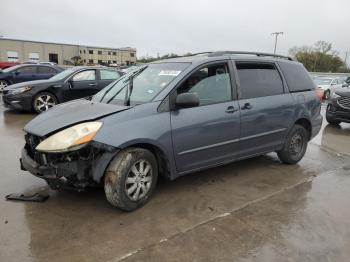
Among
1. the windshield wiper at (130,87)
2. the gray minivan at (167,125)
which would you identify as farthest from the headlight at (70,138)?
the windshield wiper at (130,87)

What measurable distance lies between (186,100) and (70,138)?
4.44 feet

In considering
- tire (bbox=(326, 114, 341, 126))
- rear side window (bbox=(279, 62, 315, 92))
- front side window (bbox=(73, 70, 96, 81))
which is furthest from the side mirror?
tire (bbox=(326, 114, 341, 126))

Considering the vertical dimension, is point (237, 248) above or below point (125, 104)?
below

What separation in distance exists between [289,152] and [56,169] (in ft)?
12.4

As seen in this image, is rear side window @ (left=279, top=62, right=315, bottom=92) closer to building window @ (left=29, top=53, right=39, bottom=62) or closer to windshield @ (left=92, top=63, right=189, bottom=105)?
windshield @ (left=92, top=63, right=189, bottom=105)

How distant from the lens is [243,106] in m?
4.71

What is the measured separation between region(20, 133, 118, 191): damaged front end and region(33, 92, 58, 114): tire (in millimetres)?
6769

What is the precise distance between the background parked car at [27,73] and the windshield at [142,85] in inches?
431

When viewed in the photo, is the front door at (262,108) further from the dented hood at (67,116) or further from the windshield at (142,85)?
the dented hood at (67,116)

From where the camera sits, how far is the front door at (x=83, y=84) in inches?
401

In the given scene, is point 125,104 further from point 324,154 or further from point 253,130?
point 324,154

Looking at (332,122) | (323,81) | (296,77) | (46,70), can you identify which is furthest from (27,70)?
(323,81)

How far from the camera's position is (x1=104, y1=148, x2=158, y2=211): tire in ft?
11.7

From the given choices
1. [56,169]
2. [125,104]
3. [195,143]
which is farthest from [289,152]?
[56,169]
